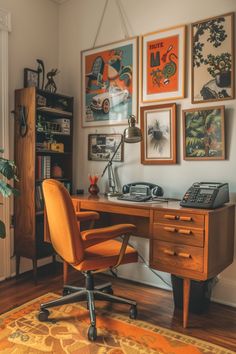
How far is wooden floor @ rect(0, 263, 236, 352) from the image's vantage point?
210 cm

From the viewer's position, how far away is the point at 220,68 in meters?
2.46

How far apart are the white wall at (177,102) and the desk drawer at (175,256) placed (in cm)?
61

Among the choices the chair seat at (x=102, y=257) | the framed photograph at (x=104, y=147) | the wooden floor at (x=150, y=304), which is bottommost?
the wooden floor at (x=150, y=304)

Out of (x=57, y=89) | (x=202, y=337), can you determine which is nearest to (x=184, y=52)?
(x=57, y=89)

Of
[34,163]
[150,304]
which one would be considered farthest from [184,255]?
[34,163]

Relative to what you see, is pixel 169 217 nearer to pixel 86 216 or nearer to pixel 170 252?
pixel 170 252

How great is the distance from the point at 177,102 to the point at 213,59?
42 cm

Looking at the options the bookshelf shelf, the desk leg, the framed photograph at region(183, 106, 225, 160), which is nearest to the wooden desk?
the desk leg

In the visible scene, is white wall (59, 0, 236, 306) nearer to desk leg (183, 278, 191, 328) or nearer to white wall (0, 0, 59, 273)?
white wall (0, 0, 59, 273)

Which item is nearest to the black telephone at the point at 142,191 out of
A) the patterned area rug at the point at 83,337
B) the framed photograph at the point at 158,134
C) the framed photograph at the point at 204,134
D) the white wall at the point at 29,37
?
the framed photograph at the point at 158,134

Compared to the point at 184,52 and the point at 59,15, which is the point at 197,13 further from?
the point at 59,15

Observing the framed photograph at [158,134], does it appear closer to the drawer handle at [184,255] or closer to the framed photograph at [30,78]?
the drawer handle at [184,255]

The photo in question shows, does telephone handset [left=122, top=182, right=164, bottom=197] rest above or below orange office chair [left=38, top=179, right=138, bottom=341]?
above

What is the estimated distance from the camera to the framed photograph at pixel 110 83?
116 inches
